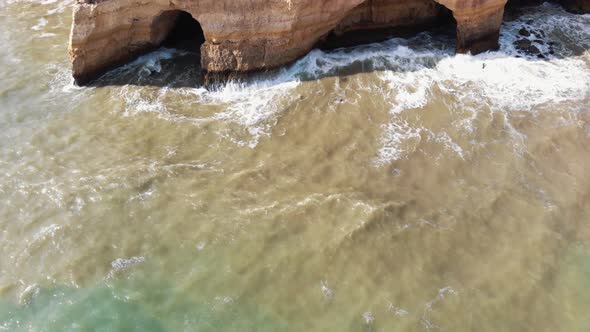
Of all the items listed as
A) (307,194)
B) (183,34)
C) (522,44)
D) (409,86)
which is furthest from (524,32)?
(183,34)

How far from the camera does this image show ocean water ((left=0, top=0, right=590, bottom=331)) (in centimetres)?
728

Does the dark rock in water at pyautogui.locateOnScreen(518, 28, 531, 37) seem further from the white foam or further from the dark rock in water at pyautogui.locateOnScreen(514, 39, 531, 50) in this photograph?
the dark rock in water at pyautogui.locateOnScreen(514, 39, 531, 50)

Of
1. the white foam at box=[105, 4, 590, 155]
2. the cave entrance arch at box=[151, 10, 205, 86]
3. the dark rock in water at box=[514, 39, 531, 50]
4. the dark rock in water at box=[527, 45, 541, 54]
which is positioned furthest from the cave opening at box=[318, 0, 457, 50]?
the cave entrance arch at box=[151, 10, 205, 86]

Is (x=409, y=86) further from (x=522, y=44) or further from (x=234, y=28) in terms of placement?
(x=234, y=28)

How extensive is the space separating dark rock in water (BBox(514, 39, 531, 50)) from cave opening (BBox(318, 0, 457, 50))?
1.62m

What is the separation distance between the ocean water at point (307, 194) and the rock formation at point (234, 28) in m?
0.50

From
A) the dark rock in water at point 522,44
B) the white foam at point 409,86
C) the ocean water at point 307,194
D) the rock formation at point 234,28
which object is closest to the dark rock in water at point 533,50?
the dark rock in water at point 522,44

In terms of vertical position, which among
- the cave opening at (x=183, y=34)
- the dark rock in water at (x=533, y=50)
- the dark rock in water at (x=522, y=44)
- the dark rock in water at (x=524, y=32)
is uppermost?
the cave opening at (x=183, y=34)

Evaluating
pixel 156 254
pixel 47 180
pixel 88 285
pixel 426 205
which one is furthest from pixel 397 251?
pixel 47 180

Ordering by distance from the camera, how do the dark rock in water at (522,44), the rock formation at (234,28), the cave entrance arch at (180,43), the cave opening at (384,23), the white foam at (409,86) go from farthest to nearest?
the cave opening at (384,23) < the dark rock in water at (522,44) < the cave entrance arch at (180,43) < the rock formation at (234,28) < the white foam at (409,86)

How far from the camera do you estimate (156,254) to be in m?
7.94

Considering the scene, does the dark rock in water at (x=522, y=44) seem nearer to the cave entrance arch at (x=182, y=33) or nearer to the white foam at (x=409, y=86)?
the white foam at (x=409, y=86)

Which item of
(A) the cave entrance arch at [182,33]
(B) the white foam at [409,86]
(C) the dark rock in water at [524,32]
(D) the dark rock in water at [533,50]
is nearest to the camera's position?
(B) the white foam at [409,86]

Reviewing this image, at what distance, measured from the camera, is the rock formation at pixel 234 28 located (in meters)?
10.6
